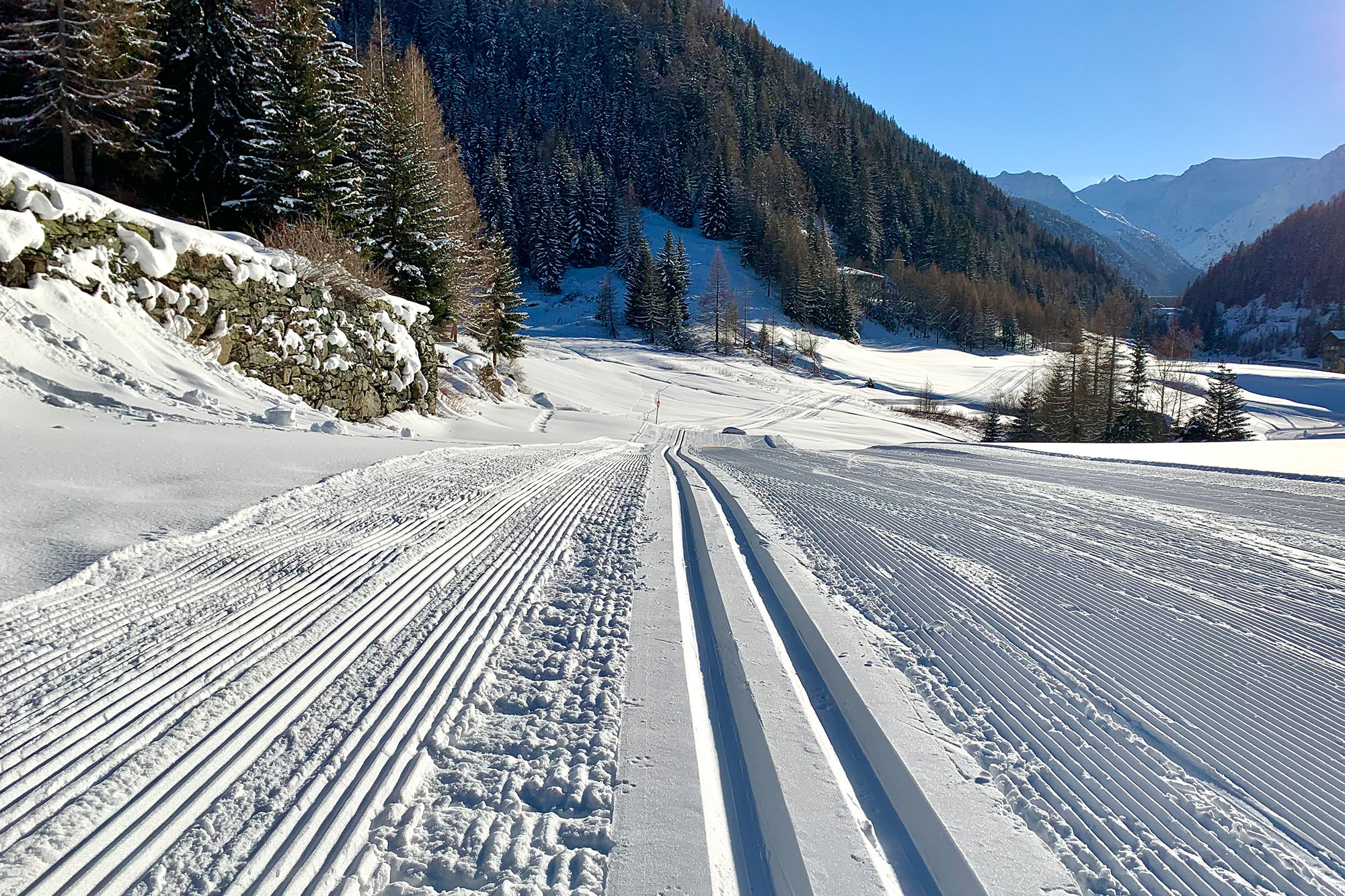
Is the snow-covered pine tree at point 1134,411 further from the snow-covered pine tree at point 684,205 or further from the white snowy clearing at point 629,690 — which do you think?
the snow-covered pine tree at point 684,205

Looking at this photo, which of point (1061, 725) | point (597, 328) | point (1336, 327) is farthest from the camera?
point (1336, 327)

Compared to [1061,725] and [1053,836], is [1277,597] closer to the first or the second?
[1061,725]

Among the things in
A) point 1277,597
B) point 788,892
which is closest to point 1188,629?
point 1277,597

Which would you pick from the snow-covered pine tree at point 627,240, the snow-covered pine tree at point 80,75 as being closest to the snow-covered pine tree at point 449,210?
the snow-covered pine tree at point 80,75

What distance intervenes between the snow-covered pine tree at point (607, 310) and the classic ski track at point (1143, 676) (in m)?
60.8

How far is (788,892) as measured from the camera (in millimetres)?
1653

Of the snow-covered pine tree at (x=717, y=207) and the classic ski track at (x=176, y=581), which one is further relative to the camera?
the snow-covered pine tree at (x=717, y=207)

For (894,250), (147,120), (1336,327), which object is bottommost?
(147,120)

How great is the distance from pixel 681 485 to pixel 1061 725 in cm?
652

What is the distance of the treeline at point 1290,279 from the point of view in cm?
10819

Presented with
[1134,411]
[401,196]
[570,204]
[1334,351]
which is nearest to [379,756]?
[401,196]

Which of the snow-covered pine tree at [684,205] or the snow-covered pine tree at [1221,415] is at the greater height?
the snow-covered pine tree at [684,205]

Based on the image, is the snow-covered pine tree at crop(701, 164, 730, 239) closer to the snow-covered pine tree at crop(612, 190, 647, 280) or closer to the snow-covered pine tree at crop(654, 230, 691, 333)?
the snow-covered pine tree at crop(612, 190, 647, 280)

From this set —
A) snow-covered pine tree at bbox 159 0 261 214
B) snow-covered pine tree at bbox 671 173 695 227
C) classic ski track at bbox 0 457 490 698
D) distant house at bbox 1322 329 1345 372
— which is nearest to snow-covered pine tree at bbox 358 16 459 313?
snow-covered pine tree at bbox 159 0 261 214
